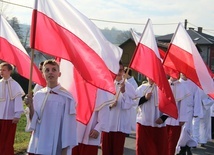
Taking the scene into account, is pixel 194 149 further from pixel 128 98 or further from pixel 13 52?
pixel 13 52

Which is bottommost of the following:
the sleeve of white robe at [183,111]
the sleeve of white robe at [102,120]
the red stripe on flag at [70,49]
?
the sleeve of white robe at [102,120]

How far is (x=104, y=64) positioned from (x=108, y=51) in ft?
0.90

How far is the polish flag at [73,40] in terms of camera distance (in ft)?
18.0

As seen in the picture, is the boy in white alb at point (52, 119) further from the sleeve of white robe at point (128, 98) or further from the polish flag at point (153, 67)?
the sleeve of white robe at point (128, 98)

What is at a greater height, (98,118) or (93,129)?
(98,118)

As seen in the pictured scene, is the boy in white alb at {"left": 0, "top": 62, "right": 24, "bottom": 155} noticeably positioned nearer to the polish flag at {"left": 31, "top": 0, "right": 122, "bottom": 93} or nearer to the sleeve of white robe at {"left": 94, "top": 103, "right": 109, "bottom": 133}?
the sleeve of white robe at {"left": 94, "top": 103, "right": 109, "bottom": 133}

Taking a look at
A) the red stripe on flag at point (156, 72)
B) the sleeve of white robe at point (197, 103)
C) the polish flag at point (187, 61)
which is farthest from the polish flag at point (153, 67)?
the sleeve of white robe at point (197, 103)

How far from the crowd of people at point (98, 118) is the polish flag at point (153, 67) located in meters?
0.30

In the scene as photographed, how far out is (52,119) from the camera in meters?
5.30

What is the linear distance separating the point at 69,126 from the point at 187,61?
3.45 metres

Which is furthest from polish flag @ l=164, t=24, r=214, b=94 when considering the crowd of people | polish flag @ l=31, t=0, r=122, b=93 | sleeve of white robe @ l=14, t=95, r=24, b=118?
sleeve of white robe @ l=14, t=95, r=24, b=118

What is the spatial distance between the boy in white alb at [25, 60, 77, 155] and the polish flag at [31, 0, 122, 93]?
1.00ft

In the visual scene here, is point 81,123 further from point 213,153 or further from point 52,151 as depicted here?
point 213,153

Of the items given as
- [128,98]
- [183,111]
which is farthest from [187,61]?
[183,111]
